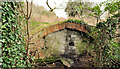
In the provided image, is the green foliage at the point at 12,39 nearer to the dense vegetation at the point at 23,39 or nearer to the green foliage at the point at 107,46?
the dense vegetation at the point at 23,39

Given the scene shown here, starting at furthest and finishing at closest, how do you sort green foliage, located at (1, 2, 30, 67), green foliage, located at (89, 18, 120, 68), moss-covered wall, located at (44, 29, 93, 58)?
moss-covered wall, located at (44, 29, 93, 58) → green foliage, located at (89, 18, 120, 68) → green foliage, located at (1, 2, 30, 67)

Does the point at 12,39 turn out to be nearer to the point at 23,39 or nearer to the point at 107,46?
the point at 23,39

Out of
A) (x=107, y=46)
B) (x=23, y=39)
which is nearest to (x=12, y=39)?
(x=23, y=39)

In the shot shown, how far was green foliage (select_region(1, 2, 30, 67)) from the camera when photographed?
6.46ft

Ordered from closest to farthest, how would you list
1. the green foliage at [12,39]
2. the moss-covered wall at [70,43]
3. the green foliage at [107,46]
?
the green foliage at [12,39] → the green foliage at [107,46] → the moss-covered wall at [70,43]

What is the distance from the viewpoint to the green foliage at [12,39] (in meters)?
1.97

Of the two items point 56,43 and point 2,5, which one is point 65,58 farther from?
point 2,5

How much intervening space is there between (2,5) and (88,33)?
10.2 ft

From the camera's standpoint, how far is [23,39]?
2.42 metres

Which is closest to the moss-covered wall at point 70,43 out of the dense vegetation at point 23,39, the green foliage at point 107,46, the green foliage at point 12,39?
the dense vegetation at point 23,39

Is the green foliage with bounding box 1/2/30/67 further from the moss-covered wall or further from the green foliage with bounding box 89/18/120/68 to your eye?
the green foliage with bounding box 89/18/120/68

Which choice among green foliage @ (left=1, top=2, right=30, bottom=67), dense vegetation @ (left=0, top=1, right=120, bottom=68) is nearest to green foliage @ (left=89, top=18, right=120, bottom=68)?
dense vegetation @ (left=0, top=1, right=120, bottom=68)

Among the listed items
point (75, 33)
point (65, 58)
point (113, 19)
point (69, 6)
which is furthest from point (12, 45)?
point (69, 6)

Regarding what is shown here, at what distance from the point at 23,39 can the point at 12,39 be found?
0.34 meters
